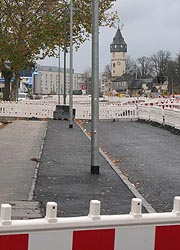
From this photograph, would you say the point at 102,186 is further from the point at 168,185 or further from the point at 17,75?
the point at 17,75

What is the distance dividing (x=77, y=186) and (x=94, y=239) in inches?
241

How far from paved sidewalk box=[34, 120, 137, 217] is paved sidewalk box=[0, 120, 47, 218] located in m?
0.20

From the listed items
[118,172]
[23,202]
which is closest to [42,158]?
[118,172]

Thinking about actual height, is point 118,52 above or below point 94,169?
above

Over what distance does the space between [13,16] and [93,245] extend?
36.9 m

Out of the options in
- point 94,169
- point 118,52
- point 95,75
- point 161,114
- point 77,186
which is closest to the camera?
point 77,186

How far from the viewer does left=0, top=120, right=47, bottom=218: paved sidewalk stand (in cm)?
750

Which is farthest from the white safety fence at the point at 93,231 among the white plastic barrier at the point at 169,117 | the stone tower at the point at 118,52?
the stone tower at the point at 118,52

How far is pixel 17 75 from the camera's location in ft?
143

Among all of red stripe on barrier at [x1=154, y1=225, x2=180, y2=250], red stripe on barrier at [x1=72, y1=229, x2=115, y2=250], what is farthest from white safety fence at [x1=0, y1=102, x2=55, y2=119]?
red stripe on barrier at [x1=72, y1=229, x2=115, y2=250]

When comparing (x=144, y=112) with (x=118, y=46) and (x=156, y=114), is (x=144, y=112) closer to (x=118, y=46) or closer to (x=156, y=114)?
(x=156, y=114)

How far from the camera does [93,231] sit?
11.1ft

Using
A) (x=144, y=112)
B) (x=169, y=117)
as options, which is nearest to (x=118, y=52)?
(x=144, y=112)

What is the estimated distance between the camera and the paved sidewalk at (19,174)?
7499 mm
